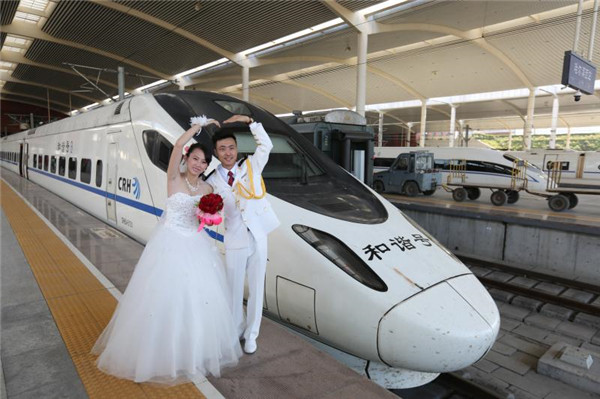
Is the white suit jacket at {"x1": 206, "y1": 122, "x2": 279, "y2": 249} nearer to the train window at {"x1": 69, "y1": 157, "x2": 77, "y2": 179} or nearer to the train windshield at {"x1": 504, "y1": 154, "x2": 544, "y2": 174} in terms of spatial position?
the train window at {"x1": 69, "y1": 157, "x2": 77, "y2": 179}

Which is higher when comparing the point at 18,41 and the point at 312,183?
the point at 18,41

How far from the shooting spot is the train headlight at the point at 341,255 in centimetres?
285

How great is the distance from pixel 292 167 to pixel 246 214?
1.74 metres

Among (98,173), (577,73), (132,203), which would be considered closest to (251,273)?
(132,203)

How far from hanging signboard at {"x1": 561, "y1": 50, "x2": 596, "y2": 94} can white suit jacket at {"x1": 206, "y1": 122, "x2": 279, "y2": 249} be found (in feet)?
33.9

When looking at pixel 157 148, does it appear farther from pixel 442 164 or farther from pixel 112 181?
pixel 442 164

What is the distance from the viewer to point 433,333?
2.60 meters

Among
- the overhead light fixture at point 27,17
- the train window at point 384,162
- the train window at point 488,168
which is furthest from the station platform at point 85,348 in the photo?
the overhead light fixture at point 27,17

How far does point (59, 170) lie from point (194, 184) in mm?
8326

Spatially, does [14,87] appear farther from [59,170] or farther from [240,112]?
[240,112]

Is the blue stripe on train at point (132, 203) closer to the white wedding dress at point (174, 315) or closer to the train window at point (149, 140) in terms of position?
the train window at point (149, 140)

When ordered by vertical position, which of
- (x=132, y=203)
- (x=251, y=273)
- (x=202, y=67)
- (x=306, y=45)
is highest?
(x=306, y=45)

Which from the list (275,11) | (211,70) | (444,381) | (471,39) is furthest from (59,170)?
(471,39)

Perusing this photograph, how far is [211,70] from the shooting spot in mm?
24562
